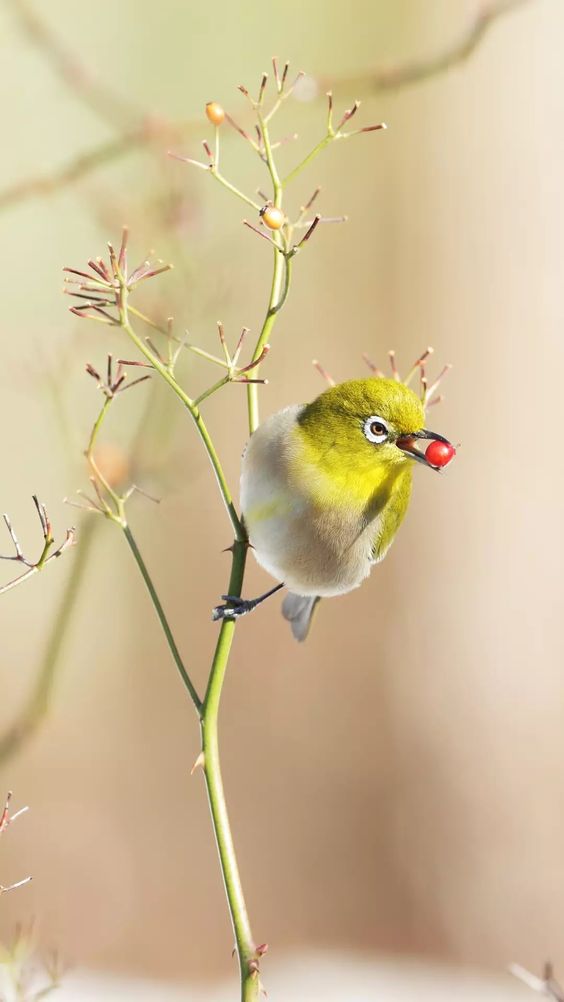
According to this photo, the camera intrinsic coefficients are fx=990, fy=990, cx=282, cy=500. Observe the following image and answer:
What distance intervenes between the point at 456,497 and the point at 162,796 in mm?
703

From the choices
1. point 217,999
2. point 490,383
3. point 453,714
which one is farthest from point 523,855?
point 490,383

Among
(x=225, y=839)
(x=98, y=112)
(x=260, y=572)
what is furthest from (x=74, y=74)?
(x=225, y=839)

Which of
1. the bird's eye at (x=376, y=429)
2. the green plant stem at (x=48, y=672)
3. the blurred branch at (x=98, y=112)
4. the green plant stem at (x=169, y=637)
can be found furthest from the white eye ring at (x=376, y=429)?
the blurred branch at (x=98, y=112)

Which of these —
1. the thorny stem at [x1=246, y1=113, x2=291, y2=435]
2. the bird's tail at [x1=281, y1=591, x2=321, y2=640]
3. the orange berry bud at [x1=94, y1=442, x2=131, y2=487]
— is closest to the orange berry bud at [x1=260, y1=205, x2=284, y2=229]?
the thorny stem at [x1=246, y1=113, x2=291, y2=435]

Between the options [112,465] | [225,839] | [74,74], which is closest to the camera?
[225,839]

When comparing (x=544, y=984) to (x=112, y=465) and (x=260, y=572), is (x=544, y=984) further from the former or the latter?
(x=260, y=572)

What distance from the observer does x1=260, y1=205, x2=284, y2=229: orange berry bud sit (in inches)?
17.2

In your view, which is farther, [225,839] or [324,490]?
[324,490]

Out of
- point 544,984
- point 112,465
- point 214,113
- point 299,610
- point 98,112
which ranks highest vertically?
point 98,112

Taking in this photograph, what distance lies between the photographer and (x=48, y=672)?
135 centimetres

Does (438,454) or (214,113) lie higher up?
(214,113)

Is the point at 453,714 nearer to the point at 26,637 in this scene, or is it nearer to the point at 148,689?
the point at 148,689

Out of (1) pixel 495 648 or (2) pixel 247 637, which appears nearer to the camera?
(2) pixel 247 637

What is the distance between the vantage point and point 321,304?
5.12 feet
